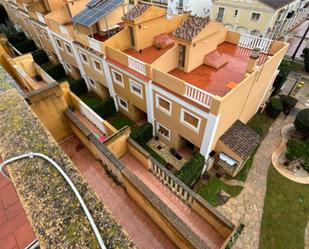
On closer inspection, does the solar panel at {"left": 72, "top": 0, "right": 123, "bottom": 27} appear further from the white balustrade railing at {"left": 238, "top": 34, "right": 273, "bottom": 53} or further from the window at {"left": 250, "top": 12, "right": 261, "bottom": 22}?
the window at {"left": 250, "top": 12, "right": 261, "bottom": 22}

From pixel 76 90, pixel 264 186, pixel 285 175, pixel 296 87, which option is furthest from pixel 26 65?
pixel 296 87

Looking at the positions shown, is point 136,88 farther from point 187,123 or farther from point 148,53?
point 187,123

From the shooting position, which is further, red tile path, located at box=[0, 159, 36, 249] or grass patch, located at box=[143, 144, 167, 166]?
grass patch, located at box=[143, 144, 167, 166]

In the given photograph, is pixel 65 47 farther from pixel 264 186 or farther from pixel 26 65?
pixel 264 186

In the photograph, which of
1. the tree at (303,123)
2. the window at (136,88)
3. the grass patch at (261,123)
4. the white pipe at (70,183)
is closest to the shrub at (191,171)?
the window at (136,88)

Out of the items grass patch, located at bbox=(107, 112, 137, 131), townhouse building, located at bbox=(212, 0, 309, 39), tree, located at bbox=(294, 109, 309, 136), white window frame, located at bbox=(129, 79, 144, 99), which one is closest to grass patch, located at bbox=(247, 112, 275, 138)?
tree, located at bbox=(294, 109, 309, 136)

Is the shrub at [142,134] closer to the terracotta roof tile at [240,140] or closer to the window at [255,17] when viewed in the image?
the terracotta roof tile at [240,140]

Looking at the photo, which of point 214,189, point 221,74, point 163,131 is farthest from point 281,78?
point 214,189
